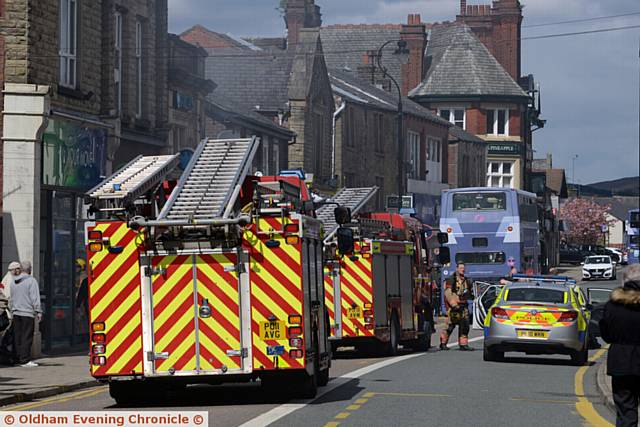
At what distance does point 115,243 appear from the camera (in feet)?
51.2

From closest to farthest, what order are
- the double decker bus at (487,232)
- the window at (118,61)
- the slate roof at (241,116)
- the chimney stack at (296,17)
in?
the window at (118,61)
the slate roof at (241,116)
the double decker bus at (487,232)
the chimney stack at (296,17)

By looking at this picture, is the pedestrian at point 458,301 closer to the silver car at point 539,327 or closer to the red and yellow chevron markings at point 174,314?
the silver car at point 539,327

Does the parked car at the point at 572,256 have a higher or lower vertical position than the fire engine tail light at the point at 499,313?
lower

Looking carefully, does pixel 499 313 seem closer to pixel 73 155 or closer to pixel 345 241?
pixel 345 241

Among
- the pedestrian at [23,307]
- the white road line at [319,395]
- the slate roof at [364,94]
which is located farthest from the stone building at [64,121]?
the slate roof at [364,94]

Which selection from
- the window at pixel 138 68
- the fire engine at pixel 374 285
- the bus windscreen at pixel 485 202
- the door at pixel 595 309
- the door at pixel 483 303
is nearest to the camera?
the fire engine at pixel 374 285

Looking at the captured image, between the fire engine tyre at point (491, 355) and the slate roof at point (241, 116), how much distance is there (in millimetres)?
20523

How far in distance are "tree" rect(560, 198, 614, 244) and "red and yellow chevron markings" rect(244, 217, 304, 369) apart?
5275 inches

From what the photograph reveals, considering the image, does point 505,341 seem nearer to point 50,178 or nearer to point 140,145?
point 50,178

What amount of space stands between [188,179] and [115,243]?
1192 millimetres

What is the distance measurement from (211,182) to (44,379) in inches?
231

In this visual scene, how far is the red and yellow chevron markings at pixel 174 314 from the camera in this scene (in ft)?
50.9

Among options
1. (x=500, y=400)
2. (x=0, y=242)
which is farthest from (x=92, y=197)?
(x=0, y=242)

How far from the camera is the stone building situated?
83.7ft
